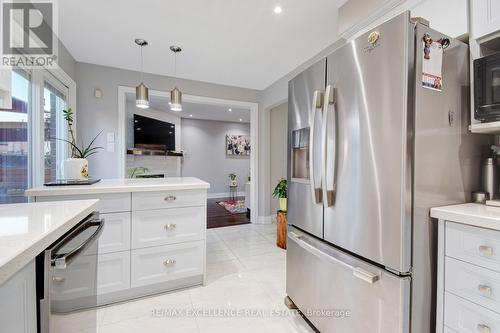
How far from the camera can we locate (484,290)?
906mm

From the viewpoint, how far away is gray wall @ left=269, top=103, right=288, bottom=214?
436 centimetres

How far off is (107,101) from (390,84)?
11.4 feet

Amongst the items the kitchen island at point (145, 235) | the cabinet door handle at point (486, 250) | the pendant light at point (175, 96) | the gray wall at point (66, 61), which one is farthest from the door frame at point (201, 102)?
the cabinet door handle at point (486, 250)

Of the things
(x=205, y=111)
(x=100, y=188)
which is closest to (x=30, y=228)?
(x=100, y=188)

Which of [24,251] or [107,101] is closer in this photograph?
[24,251]

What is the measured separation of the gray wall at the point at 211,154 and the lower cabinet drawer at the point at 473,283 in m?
6.64

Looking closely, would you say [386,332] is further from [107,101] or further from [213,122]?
[213,122]

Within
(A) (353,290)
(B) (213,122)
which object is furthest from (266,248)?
(B) (213,122)

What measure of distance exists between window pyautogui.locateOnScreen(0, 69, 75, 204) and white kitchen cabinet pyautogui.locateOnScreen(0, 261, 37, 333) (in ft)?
5.56

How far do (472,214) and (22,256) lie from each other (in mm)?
1507

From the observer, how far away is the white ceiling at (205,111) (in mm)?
5473

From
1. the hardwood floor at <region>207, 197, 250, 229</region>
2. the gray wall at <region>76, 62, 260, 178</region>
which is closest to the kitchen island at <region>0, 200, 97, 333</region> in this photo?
the gray wall at <region>76, 62, 260, 178</region>

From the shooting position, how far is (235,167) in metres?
7.78

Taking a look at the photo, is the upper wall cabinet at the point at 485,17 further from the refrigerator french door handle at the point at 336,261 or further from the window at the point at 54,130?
the window at the point at 54,130
